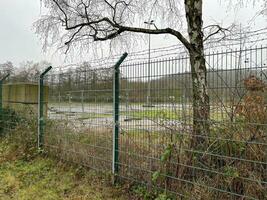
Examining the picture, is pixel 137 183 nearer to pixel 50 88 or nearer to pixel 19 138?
pixel 50 88

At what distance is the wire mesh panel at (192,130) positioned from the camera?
13.2 ft

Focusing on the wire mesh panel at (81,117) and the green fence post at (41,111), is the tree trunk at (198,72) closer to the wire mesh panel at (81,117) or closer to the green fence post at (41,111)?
the wire mesh panel at (81,117)

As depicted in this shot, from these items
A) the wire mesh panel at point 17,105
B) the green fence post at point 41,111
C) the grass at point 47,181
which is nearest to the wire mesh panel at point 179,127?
the grass at point 47,181

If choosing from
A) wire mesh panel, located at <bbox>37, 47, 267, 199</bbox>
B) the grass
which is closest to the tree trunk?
wire mesh panel, located at <bbox>37, 47, 267, 199</bbox>

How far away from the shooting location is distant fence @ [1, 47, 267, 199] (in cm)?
406

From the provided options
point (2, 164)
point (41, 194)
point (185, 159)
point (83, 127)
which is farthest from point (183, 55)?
point (2, 164)

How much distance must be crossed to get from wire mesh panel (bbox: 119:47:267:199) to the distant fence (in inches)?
0.5

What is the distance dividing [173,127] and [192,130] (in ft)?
1.09

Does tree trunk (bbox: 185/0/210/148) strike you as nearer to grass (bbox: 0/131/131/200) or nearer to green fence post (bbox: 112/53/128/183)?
green fence post (bbox: 112/53/128/183)

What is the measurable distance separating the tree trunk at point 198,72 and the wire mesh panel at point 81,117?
5.13ft

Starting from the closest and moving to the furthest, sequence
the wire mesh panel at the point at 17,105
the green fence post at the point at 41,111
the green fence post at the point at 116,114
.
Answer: the green fence post at the point at 116,114 → the green fence post at the point at 41,111 → the wire mesh panel at the point at 17,105

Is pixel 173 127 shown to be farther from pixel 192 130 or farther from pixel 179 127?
pixel 192 130

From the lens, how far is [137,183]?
5.52 meters

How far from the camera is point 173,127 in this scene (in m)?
4.92
